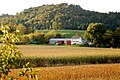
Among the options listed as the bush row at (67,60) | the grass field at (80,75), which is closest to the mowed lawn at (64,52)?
the bush row at (67,60)

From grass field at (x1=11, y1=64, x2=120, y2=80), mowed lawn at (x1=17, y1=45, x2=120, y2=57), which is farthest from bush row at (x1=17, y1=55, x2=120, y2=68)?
grass field at (x1=11, y1=64, x2=120, y2=80)

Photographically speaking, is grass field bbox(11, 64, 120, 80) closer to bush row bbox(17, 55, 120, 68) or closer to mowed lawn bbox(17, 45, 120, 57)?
bush row bbox(17, 55, 120, 68)

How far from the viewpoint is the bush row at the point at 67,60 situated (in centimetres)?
3300

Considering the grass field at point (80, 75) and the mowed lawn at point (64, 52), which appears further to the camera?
the mowed lawn at point (64, 52)

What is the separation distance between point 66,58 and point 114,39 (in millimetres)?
44095

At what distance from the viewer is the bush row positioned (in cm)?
3300

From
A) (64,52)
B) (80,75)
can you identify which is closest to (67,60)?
(64,52)

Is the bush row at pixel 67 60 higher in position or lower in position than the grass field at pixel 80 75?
lower

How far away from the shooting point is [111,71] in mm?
23609

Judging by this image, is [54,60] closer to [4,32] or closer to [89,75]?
[89,75]

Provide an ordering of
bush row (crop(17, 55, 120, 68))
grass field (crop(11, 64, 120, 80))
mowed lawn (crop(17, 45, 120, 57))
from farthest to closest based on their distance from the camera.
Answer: mowed lawn (crop(17, 45, 120, 57))
bush row (crop(17, 55, 120, 68))
grass field (crop(11, 64, 120, 80))

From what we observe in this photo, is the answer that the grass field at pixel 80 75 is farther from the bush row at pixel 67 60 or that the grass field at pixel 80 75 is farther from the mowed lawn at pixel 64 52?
the mowed lawn at pixel 64 52

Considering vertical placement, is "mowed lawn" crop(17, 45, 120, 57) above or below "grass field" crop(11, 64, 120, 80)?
below

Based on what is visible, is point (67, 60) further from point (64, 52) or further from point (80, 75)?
point (80, 75)
